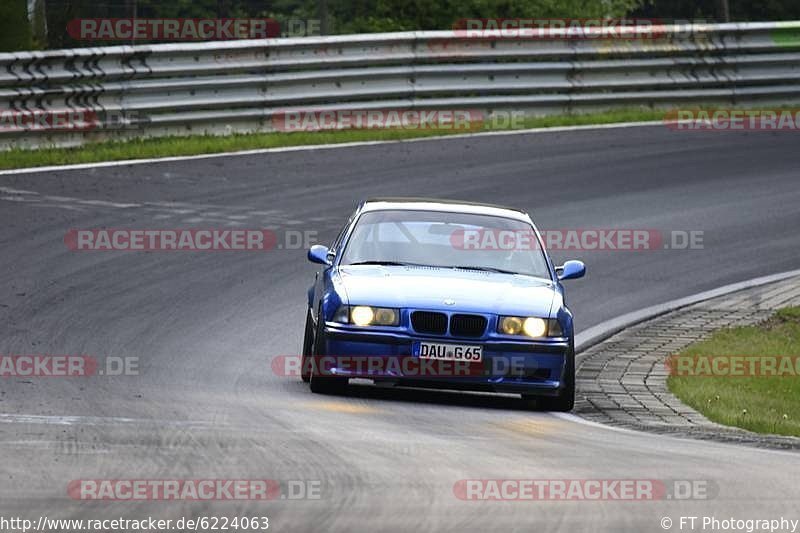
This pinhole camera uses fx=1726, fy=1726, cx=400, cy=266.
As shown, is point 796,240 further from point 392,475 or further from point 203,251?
point 392,475

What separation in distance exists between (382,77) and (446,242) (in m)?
11.8

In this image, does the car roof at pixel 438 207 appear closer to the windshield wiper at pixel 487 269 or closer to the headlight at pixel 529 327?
the windshield wiper at pixel 487 269

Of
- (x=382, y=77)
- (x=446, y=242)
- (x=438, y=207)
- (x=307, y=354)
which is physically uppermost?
(x=382, y=77)

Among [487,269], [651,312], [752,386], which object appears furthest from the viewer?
[651,312]

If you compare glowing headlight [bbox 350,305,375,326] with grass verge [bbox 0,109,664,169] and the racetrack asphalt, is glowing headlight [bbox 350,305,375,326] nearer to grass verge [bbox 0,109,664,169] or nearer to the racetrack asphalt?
the racetrack asphalt

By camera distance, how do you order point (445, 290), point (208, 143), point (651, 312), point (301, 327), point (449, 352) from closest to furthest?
1. point (449, 352)
2. point (445, 290)
3. point (301, 327)
4. point (651, 312)
5. point (208, 143)

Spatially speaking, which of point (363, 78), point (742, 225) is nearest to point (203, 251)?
point (742, 225)

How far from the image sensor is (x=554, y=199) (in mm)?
19562

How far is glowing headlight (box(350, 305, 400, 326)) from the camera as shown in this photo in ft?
36.2

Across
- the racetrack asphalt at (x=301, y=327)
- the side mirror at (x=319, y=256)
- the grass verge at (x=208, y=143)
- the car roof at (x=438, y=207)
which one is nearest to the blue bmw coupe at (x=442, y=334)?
the racetrack asphalt at (x=301, y=327)

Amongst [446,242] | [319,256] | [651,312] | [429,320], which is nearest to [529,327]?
[429,320]

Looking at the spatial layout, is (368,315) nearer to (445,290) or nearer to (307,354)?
(445,290)

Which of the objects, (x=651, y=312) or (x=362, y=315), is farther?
(x=651, y=312)

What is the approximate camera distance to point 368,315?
1109 centimetres
